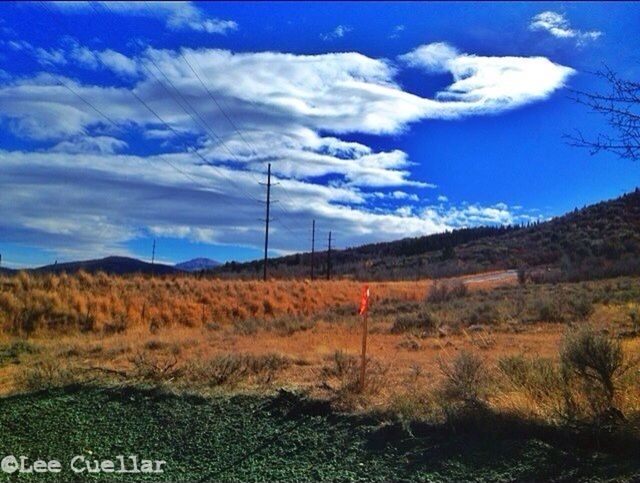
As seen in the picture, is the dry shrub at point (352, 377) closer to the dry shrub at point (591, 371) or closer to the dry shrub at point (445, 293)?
the dry shrub at point (591, 371)

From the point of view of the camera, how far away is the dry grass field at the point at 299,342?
8.05 metres

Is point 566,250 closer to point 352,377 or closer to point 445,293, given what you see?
point 445,293

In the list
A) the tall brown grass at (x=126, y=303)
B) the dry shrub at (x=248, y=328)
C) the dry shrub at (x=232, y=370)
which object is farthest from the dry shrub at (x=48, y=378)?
the tall brown grass at (x=126, y=303)

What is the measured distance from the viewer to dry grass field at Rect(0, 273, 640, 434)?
8047 millimetres

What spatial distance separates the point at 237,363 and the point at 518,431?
5.43 metres

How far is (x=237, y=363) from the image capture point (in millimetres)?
10625

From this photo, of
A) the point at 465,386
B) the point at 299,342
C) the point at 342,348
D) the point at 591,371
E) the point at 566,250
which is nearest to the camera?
the point at 591,371

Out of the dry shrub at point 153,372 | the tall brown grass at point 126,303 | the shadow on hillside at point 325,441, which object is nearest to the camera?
the shadow on hillside at point 325,441

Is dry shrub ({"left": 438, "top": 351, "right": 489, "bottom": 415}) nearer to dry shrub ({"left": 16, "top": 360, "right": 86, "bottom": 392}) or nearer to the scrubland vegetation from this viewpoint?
the scrubland vegetation

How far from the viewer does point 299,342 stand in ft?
60.3

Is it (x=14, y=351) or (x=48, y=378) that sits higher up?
(x=48, y=378)

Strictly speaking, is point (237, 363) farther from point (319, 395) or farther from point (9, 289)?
point (9, 289)

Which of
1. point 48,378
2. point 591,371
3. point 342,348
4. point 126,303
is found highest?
point 126,303

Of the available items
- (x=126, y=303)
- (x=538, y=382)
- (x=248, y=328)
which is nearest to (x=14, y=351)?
(x=248, y=328)
